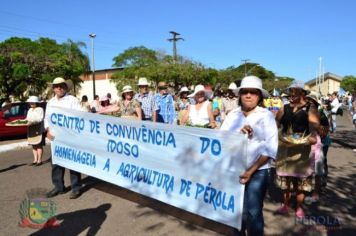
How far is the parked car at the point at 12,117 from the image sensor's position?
14942mm

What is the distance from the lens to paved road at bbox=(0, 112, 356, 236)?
4.64 m

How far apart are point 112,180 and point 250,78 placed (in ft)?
9.36

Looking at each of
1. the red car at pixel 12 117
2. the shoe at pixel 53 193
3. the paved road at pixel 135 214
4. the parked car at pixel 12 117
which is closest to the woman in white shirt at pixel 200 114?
the paved road at pixel 135 214

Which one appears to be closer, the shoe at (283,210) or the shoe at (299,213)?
the shoe at (299,213)

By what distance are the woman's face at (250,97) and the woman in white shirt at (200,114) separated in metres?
2.50

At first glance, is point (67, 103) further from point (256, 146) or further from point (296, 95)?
point (256, 146)

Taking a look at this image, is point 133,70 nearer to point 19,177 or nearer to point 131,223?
point 19,177

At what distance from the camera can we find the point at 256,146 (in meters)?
3.58

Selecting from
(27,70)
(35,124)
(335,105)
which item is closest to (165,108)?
(35,124)

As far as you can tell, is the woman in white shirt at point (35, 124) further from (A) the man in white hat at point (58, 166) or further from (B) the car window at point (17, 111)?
(B) the car window at point (17, 111)

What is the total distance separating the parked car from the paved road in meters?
8.22

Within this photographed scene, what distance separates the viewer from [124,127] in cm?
550

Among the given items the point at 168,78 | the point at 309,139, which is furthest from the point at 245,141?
the point at 168,78

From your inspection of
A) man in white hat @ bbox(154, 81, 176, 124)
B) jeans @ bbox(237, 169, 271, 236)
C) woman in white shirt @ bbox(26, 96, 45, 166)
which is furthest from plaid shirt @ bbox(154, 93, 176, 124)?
jeans @ bbox(237, 169, 271, 236)
